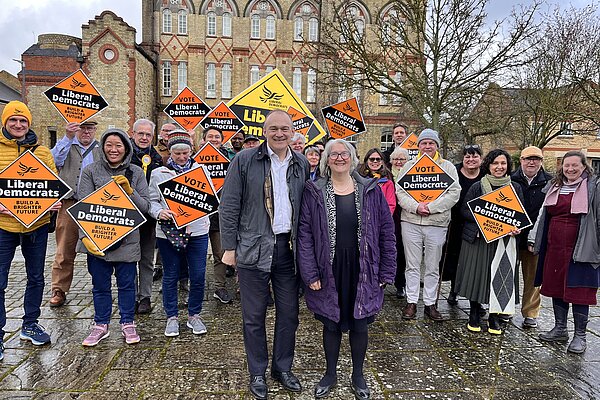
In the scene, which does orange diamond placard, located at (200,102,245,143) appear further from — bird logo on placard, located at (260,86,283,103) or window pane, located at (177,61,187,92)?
window pane, located at (177,61,187,92)

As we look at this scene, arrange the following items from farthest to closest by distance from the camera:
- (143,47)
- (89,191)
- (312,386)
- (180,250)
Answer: (143,47)
(180,250)
(89,191)
(312,386)

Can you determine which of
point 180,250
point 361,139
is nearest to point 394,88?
point 180,250

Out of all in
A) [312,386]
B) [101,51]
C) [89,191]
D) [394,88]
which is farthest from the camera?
[101,51]

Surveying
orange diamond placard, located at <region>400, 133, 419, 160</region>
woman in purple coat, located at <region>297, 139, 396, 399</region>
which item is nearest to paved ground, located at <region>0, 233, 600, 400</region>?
woman in purple coat, located at <region>297, 139, 396, 399</region>

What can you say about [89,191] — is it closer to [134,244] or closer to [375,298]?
[134,244]

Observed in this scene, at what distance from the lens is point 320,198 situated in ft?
11.5

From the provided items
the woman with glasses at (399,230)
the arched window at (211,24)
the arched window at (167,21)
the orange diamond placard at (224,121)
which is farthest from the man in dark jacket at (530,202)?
the arched window at (167,21)

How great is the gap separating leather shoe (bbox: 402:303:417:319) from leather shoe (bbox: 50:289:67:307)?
4.44 m

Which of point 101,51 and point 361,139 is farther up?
point 101,51

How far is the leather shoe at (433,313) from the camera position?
5.50 metres

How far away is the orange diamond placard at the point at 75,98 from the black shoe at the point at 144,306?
250cm

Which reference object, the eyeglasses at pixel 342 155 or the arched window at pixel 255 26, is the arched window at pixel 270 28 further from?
the eyeglasses at pixel 342 155

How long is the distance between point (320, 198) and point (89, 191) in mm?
2485

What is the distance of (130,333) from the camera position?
462 cm
